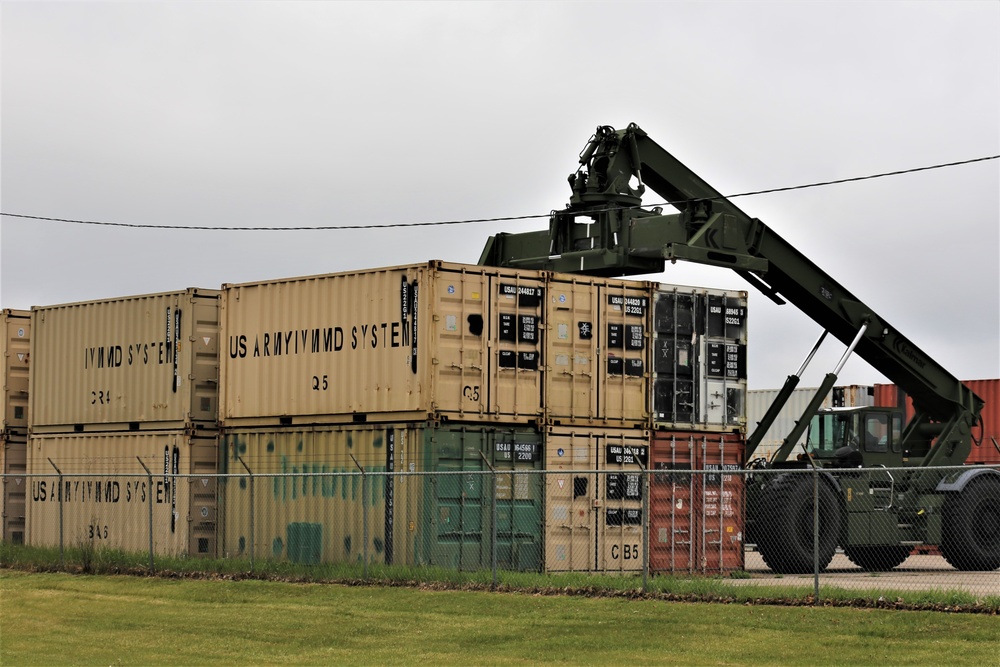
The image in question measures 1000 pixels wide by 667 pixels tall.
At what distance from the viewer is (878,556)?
26031mm

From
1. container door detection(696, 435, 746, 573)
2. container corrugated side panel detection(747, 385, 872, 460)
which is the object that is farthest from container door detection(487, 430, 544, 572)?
container corrugated side panel detection(747, 385, 872, 460)

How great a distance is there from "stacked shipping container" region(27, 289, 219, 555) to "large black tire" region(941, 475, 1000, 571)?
12517 mm

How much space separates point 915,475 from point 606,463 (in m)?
5.83

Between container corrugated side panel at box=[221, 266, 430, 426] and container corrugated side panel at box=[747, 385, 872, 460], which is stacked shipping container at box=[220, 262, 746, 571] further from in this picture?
container corrugated side panel at box=[747, 385, 872, 460]

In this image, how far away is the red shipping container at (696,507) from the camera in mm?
23875

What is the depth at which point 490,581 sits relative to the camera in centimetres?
1988

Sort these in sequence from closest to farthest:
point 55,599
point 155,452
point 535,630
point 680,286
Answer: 1. point 535,630
2. point 55,599
3. point 680,286
4. point 155,452

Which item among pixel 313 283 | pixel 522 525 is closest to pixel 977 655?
pixel 522 525

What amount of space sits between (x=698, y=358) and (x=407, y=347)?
16.8 ft

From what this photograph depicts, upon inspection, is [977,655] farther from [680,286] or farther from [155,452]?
[155,452]

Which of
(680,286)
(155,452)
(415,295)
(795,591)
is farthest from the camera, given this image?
(155,452)

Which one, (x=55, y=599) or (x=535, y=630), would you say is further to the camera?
(x=55, y=599)

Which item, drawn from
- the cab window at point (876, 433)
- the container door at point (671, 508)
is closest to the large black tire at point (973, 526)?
the cab window at point (876, 433)

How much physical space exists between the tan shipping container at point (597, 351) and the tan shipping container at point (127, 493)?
21.8ft
